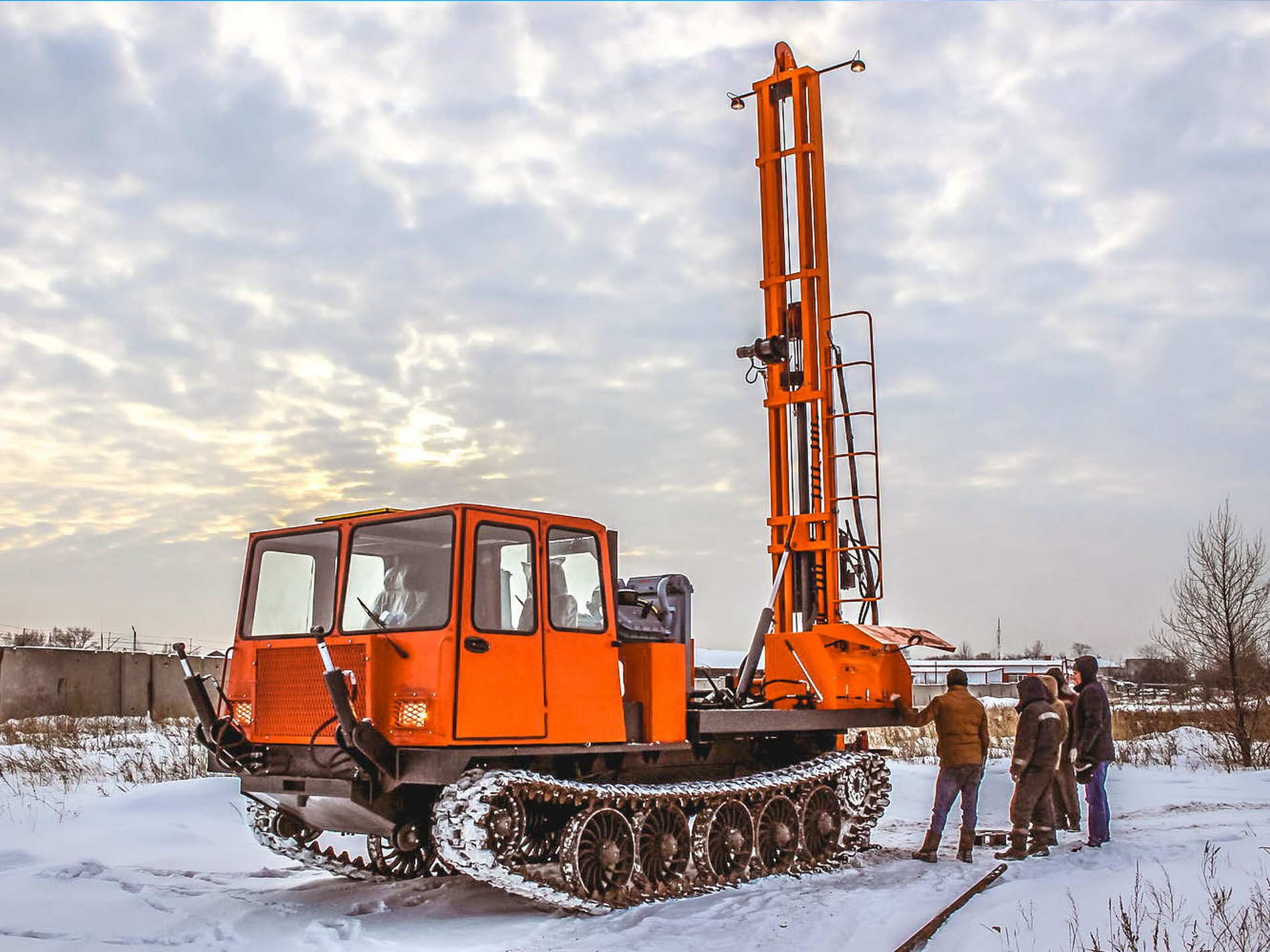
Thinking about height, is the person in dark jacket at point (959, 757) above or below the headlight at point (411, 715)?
below

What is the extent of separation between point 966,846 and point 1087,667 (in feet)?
7.47

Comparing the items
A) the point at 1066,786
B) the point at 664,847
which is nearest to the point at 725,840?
the point at 664,847

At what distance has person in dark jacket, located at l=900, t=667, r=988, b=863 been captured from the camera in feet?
38.2

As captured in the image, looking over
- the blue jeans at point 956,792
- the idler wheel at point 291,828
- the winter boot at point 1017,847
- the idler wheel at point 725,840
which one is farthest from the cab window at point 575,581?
the winter boot at point 1017,847

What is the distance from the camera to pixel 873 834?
1460cm

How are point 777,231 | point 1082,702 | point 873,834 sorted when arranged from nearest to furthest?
1. point 1082,702
2. point 777,231
3. point 873,834

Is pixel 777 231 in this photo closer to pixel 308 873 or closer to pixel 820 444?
pixel 820 444

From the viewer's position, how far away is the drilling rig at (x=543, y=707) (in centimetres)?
861

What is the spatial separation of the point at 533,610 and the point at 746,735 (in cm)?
343

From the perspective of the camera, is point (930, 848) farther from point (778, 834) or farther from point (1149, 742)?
point (1149, 742)

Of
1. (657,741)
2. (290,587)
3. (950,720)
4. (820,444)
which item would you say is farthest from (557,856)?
(820,444)

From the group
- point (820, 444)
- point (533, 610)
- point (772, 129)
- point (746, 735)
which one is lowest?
point (746, 735)

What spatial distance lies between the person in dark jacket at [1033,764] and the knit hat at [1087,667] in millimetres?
742

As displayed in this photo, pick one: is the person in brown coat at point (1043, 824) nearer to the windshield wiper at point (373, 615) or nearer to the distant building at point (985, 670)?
the windshield wiper at point (373, 615)
